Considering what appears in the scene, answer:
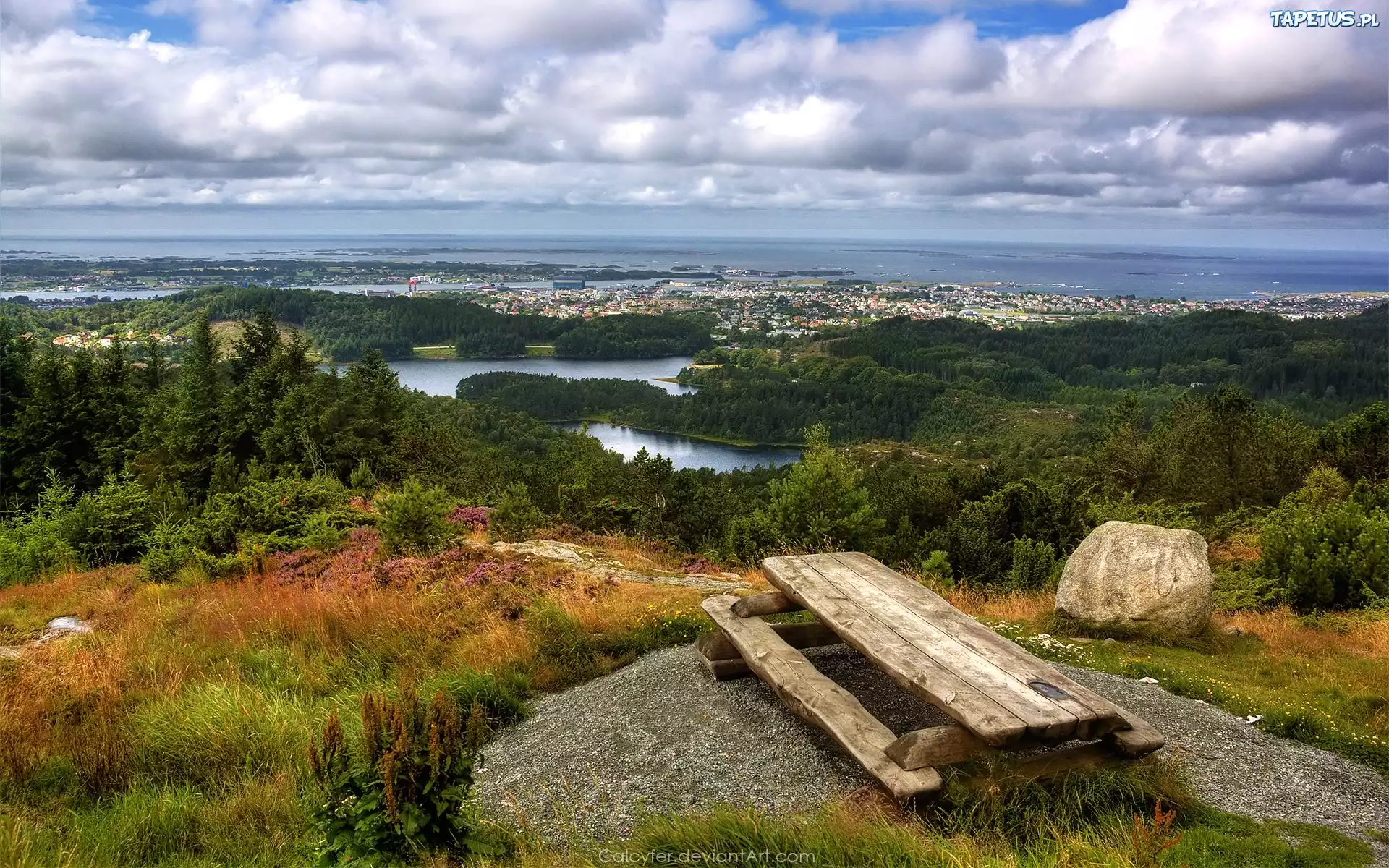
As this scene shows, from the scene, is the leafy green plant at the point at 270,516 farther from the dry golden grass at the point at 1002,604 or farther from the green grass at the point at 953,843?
the green grass at the point at 953,843

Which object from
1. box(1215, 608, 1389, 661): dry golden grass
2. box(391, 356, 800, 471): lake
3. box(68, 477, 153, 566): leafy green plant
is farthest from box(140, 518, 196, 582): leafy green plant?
box(391, 356, 800, 471): lake

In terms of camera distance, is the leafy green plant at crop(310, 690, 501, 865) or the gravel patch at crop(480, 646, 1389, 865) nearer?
the leafy green plant at crop(310, 690, 501, 865)

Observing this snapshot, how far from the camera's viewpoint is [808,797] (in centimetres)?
423

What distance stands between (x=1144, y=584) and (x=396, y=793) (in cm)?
735

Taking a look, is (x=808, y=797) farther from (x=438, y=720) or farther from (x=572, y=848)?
(x=438, y=720)

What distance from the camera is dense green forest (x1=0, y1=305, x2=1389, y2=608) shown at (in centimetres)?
1170

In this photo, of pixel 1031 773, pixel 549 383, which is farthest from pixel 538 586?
pixel 549 383

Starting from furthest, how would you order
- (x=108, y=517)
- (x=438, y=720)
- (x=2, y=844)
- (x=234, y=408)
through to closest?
(x=234, y=408)
(x=108, y=517)
(x=438, y=720)
(x=2, y=844)

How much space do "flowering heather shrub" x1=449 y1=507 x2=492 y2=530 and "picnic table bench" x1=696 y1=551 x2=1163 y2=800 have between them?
8481 millimetres

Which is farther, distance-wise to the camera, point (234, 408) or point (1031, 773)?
point (234, 408)

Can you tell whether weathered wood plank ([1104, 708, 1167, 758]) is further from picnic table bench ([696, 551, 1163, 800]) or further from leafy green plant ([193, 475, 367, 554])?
leafy green plant ([193, 475, 367, 554])

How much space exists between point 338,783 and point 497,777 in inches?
50.6

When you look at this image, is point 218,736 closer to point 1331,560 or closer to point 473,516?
point 473,516

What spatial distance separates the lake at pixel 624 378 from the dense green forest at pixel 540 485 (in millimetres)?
39829
